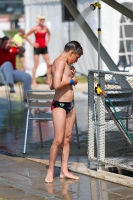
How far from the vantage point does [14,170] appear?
8.21 m

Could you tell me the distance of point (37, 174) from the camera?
799cm

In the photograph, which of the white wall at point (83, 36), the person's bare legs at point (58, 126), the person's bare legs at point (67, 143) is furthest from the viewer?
the white wall at point (83, 36)

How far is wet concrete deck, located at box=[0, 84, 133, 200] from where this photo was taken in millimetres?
7004

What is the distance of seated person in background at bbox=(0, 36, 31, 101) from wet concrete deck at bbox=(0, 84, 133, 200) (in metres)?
2.03

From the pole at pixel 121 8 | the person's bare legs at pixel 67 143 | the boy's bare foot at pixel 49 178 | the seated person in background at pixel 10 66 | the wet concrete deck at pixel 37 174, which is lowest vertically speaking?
the wet concrete deck at pixel 37 174

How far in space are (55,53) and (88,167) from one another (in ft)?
45.5

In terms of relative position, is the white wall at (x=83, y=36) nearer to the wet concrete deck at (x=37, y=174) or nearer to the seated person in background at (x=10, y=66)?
the seated person in background at (x=10, y=66)

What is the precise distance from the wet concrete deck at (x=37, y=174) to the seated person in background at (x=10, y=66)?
2.03m

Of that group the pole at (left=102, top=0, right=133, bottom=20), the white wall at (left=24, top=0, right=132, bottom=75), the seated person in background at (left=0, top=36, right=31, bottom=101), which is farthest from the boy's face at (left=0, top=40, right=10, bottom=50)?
the pole at (left=102, top=0, right=133, bottom=20)

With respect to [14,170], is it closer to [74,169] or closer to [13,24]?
[74,169]

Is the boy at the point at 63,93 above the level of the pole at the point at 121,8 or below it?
below

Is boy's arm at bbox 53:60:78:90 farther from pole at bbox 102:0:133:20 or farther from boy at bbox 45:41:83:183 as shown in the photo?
pole at bbox 102:0:133:20

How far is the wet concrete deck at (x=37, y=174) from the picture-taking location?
700cm

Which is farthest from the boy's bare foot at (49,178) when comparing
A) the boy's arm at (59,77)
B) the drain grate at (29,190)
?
the boy's arm at (59,77)
